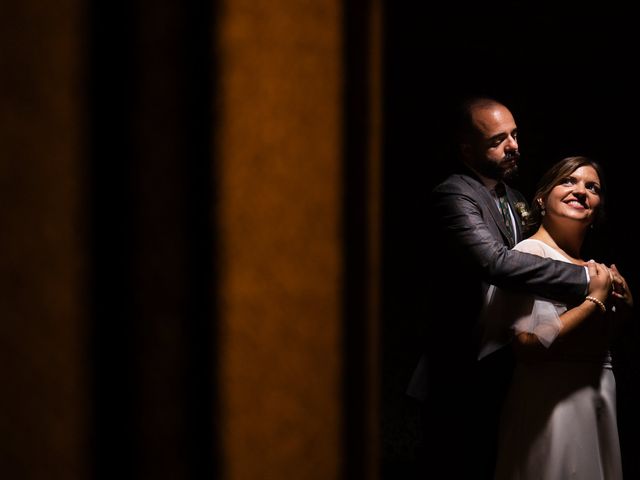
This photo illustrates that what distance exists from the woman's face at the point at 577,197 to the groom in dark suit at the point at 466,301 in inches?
8.1

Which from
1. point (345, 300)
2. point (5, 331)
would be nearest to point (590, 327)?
point (345, 300)

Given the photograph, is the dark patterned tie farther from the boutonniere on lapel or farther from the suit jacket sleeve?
the suit jacket sleeve

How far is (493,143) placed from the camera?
2.34m

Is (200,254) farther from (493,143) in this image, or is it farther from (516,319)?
(493,143)

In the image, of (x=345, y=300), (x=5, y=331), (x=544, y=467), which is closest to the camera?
(x=5, y=331)

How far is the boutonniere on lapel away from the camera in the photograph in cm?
248

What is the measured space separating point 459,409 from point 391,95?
1.94 meters

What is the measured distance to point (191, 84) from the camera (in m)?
0.55

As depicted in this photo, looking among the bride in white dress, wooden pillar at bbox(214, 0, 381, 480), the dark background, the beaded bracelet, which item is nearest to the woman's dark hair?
the bride in white dress

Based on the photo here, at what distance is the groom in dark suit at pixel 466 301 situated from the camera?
2188mm

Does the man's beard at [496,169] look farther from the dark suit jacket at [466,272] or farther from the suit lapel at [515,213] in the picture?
the suit lapel at [515,213]

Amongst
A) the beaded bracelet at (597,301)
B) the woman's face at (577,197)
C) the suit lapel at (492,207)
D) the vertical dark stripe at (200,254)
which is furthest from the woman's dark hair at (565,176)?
the vertical dark stripe at (200,254)

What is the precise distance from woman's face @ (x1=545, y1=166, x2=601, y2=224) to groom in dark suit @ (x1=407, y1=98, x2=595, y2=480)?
21 cm

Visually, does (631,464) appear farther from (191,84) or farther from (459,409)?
(191,84)
